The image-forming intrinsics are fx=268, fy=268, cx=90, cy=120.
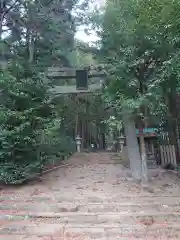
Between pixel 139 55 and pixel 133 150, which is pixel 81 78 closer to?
pixel 139 55

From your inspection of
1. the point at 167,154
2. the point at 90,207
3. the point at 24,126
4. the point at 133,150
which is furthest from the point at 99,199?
the point at 167,154

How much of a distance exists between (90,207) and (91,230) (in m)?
1.00

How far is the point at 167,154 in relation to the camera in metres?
9.52

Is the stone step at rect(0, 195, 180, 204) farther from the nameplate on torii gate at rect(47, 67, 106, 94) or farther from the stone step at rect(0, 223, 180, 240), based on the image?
the nameplate on torii gate at rect(47, 67, 106, 94)

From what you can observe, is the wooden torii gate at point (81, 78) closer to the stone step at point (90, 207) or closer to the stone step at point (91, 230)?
the stone step at point (90, 207)

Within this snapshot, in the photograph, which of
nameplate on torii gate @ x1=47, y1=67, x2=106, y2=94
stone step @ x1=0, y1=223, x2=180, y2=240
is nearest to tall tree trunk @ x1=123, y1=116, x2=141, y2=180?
nameplate on torii gate @ x1=47, y1=67, x2=106, y2=94

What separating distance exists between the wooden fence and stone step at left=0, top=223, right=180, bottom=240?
479cm

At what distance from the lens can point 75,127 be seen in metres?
14.5

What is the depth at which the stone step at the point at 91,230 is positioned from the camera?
4.46 m

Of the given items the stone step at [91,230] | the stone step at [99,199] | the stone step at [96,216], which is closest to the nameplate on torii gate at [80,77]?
the stone step at [99,199]

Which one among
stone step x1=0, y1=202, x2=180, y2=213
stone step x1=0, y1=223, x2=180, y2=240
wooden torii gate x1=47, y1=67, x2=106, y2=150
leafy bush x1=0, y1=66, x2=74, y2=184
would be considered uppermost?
wooden torii gate x1=47, y1=67, x2=106, y2=150

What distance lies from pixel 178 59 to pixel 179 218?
11.1ft

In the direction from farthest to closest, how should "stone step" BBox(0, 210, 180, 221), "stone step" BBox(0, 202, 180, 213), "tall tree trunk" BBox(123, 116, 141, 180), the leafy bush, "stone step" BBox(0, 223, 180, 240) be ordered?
1. "tall tree trunk" BBox(123, 116, 141, 180)
2. the leafy bush
3. "stone step" BBox(0, 202, 180, 213)
4. "stone step" BBox(0, 210, 180, 221)
5. "stone step" BBox(0, 223, 180, 240)

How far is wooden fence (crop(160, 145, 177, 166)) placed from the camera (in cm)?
932
